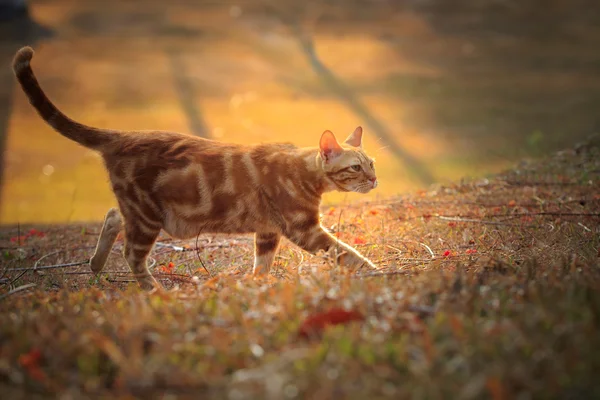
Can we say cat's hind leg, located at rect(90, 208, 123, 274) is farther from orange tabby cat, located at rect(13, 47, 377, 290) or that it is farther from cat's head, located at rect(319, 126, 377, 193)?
cat's head, located at rect(319, 126, 377, 193)

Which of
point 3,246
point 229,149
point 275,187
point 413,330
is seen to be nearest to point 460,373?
point 413,330

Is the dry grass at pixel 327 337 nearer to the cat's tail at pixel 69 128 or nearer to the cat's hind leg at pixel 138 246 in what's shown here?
the cat's hind leg at pixel 138 246

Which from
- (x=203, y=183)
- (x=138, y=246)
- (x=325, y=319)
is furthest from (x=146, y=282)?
(x=325, y=319)

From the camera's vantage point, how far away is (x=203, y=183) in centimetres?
371

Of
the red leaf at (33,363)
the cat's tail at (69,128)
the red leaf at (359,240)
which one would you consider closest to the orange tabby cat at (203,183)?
the cat's tail at (69,128)

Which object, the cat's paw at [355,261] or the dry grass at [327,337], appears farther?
the cat's paw at [355,261]

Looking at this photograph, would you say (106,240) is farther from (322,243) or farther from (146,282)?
(322,243)

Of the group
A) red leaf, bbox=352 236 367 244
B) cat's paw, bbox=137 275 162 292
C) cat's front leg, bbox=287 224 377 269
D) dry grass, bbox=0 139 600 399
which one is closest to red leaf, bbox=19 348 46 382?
dry grass, bbox=0 139 600 399

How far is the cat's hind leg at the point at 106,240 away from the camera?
4.02 meters

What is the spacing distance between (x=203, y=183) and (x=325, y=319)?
1.84 m

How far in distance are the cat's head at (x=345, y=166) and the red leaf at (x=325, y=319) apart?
170 centimetres

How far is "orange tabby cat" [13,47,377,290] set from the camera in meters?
3.69

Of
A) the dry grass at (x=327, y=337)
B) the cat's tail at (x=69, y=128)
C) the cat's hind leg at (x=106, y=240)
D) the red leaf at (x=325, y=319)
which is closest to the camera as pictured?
the dry grass at (x=327, y=337)

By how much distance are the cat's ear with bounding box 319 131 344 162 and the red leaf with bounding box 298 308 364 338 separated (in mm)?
1680
